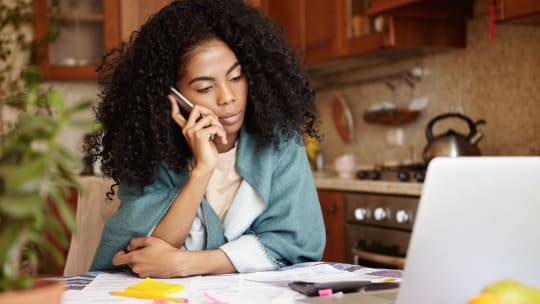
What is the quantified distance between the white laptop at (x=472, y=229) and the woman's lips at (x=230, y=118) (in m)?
0.83

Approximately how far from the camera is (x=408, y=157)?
3580mm

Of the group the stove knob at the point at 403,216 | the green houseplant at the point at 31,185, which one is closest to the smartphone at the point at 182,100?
the green houseplant at the point at 31,185

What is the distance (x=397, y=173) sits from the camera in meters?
3.08

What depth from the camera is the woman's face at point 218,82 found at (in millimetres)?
1573

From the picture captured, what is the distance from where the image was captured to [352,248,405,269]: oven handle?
2768 millimetres

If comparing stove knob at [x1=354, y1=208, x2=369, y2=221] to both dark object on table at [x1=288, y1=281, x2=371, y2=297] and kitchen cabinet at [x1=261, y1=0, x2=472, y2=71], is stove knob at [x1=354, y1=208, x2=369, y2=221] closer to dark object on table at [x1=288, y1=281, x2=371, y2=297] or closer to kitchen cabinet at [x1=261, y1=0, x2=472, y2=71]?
kitchen cabinet at [x1=261, y1=0, x2=472, y2=71]

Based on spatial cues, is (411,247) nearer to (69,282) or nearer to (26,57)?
(69,282)

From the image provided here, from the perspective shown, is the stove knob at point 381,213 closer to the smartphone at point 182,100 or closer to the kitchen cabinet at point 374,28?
the kitchen cabinet at point 374,28

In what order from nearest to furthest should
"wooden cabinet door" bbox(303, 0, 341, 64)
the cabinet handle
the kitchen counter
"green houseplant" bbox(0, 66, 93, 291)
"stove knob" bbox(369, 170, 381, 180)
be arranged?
"green houseplant" bbox(0, 66, 93, 291)
the kitchen counter
"stove knob" bbox(369, 170, 381, 180)
the cabinet handle
"wooden cabinet door" bbox(303, 0, 341, 64)

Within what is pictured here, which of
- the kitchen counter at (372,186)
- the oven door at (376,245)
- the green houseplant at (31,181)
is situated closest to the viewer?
the green houseplant at (31,181)

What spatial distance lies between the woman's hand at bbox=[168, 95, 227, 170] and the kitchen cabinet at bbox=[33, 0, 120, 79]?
9.71 feet

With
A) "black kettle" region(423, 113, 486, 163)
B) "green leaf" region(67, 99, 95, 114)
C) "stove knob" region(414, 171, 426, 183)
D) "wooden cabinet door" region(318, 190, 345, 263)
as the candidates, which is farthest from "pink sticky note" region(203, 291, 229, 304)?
"wooden cabinet door" region(318, 190, 345, 263)

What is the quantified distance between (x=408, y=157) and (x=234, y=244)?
227cm

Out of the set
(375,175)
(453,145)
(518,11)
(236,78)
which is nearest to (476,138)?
(453,145)
